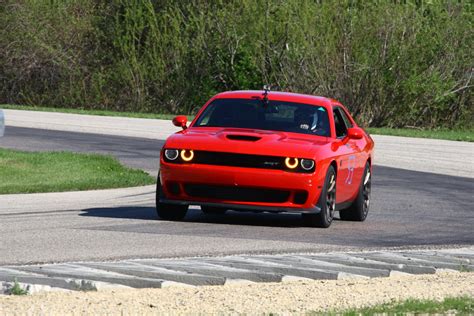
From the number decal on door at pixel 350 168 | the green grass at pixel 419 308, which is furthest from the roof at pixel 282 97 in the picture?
the green grass at pixel 419 308

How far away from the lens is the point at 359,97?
43.4 m

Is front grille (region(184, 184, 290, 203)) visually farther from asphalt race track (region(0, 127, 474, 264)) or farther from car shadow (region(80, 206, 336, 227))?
car shadow (region(80, 206, 336, 227))

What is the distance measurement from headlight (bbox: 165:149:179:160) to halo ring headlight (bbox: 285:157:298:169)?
1.17m

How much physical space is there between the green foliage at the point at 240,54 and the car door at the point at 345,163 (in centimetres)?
2583

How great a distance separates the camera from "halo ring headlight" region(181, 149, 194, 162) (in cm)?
1497

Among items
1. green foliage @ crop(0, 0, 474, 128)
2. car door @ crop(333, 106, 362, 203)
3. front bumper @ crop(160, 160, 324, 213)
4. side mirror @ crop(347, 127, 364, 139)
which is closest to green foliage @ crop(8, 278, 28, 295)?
front bumper @ crop(160, 160, 324, 213)

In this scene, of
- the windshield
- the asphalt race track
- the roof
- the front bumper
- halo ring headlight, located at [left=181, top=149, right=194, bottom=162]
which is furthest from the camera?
the roof

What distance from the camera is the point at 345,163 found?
52.1ft

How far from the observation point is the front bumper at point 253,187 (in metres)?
14.8

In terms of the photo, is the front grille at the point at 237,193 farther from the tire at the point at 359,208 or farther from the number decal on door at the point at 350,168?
the tire at the point at 359,208

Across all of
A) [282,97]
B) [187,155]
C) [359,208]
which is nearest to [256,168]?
[187,155]

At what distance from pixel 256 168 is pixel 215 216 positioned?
1735 millimetres

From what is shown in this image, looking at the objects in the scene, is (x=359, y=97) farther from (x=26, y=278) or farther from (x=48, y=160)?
(x=26, y=278)

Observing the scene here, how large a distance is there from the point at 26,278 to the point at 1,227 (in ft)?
15.3
